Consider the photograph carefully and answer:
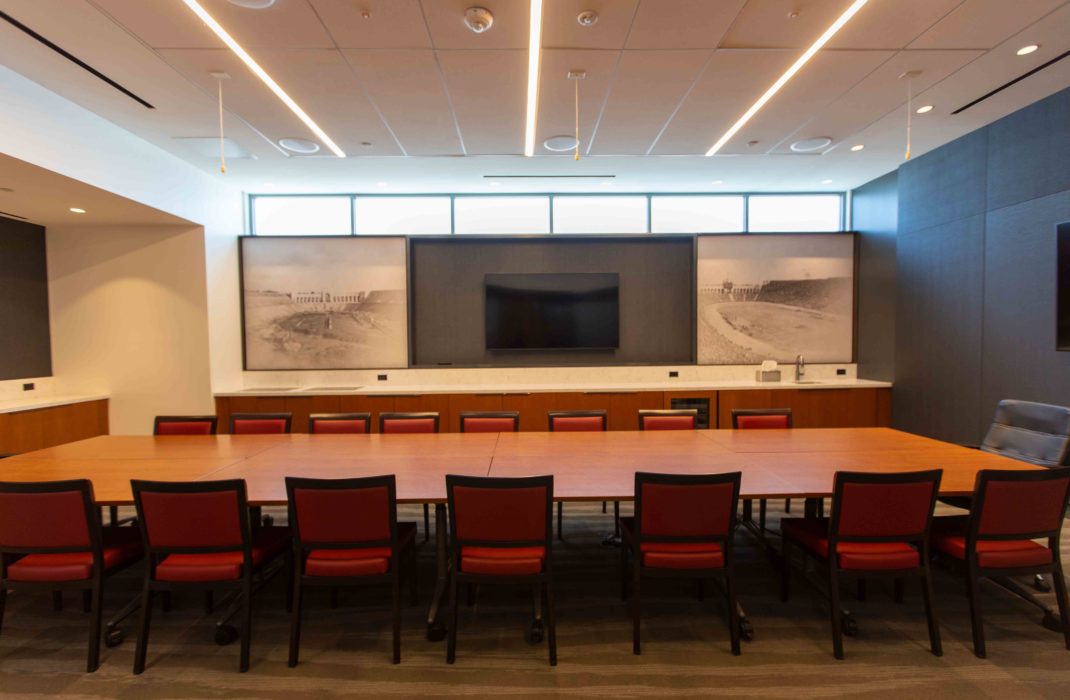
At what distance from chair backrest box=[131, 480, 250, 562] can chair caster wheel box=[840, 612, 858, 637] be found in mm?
2989

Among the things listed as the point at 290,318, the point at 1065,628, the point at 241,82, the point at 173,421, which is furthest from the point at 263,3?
the point at 1065,628

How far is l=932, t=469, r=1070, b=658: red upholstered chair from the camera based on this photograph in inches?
82.0

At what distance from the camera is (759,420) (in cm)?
381

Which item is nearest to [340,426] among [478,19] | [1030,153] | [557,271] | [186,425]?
[186,425]

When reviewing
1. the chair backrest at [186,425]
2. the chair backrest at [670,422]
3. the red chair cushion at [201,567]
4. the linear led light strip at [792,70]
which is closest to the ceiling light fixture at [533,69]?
the linear led light strip at [792,70]

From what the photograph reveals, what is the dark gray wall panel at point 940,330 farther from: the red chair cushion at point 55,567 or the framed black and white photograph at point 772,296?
the red chair cushion at point 55,567

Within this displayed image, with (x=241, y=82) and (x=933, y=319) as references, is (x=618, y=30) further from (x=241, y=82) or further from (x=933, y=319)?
(x=933, y=319)

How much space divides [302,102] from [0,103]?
189cm

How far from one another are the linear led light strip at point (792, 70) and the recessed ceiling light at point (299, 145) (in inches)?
156

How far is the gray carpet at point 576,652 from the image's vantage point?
1948 mm

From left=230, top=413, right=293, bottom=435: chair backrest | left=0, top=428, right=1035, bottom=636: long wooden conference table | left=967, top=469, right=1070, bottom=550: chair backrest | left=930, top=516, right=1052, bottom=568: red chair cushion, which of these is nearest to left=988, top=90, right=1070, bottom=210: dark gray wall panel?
left=0, top=428, right=1035, bottom=636: long wooden conference table

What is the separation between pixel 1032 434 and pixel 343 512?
162 inches

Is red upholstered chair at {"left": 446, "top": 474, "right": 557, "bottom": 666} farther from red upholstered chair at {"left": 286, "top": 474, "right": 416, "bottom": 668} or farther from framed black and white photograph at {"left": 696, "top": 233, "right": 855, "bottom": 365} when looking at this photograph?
framed black and white photograph at {"left": 696, "top": 233, "right": 855, "bottom": 365}

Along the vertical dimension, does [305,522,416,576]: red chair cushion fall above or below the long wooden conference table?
below
